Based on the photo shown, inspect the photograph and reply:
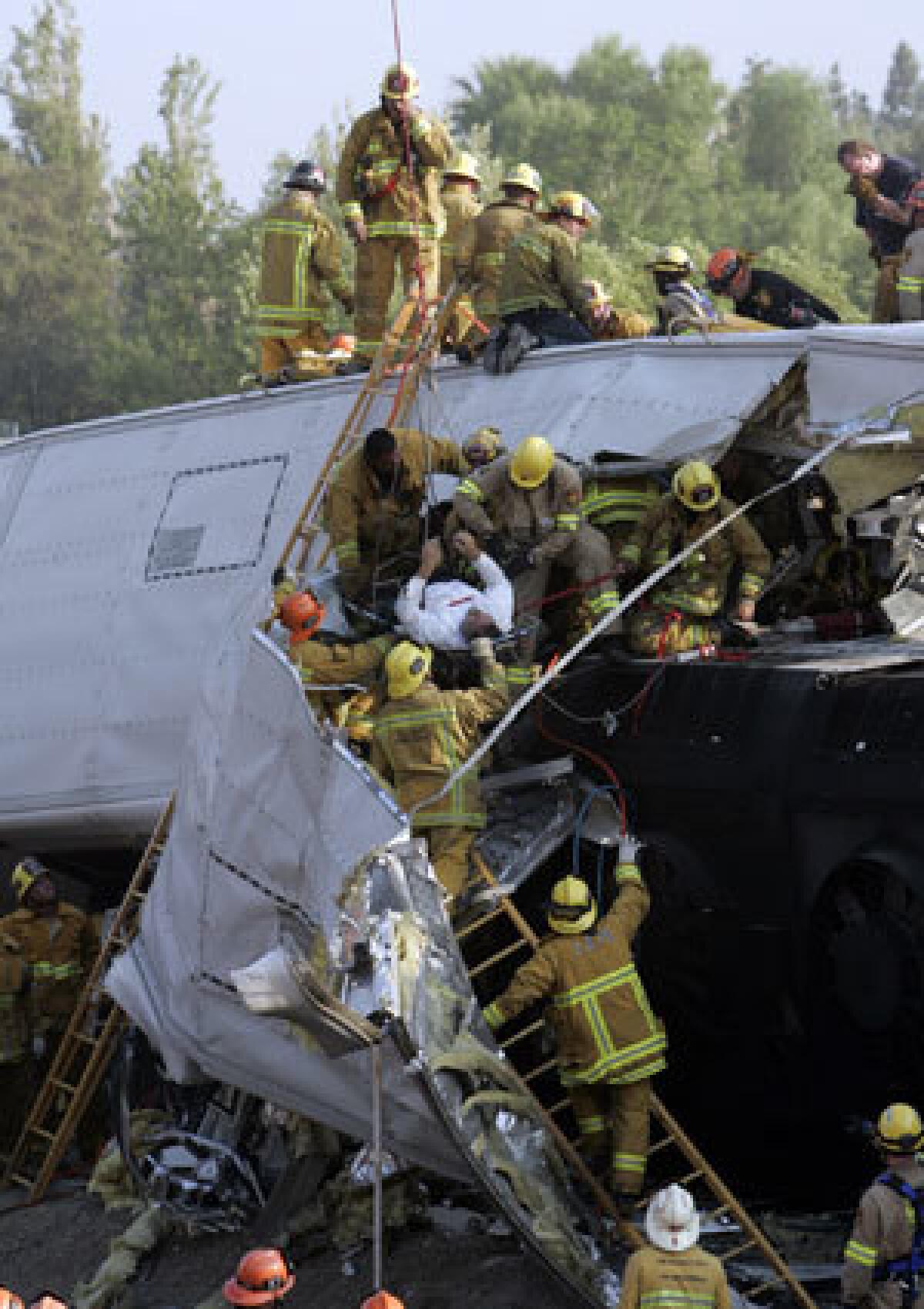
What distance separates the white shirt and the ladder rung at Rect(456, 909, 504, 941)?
1520 mm

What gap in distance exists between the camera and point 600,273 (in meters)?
46.7

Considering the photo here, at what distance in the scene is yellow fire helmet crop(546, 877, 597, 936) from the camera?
10141 mm

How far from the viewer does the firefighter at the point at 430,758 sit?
10484 millimetres

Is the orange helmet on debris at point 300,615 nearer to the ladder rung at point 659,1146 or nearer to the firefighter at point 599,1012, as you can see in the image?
the firefighter at point 599,1012

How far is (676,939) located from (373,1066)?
81.3 inches

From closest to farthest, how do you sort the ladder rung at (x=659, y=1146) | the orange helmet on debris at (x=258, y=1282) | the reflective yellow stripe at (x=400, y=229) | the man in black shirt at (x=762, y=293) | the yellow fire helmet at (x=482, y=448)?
the orange helmet on debris at (x=258, y=1282)
the ladder rung at (x=659, y=1146)
the yellow fire helmet at (x=482, y=448)
the man in black shirt at (x=762, y=293)
the reflective yellow stripe at (x=400, y=229)

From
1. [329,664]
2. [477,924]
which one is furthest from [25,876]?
[477,924]

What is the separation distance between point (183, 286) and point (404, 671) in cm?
5201

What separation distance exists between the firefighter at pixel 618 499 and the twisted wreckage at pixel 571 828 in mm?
110

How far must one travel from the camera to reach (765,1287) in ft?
31.8

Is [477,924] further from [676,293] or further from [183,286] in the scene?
[183,286]

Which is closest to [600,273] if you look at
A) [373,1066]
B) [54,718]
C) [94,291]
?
[94,291]

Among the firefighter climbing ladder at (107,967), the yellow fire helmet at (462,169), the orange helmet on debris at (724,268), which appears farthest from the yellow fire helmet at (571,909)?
the yellow fire helmet at (462,169)

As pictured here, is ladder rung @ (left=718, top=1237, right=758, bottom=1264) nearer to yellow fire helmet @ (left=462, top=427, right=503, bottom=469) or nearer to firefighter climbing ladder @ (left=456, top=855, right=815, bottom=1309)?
firefighter climbing ladder @ (left=456, top=855, right=815, bottom=1309)
